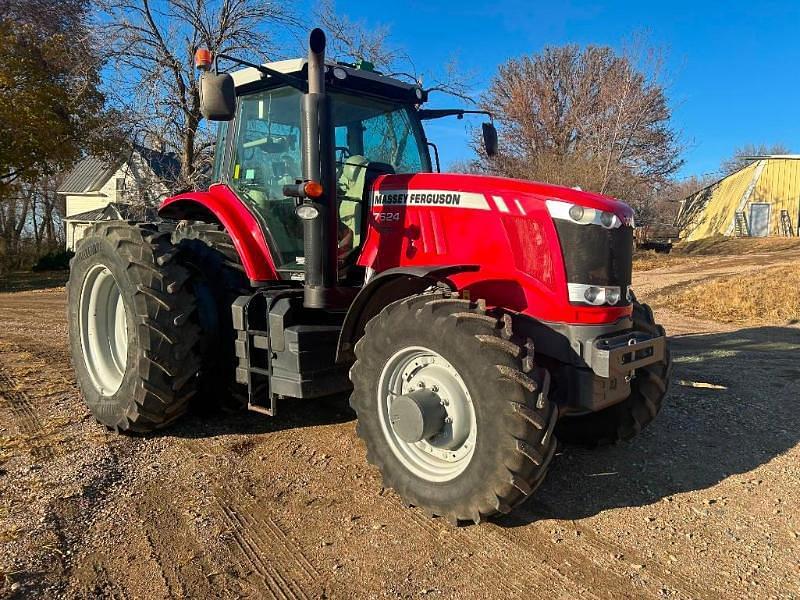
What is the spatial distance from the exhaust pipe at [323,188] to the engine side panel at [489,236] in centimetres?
29

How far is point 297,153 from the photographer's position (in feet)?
14.1

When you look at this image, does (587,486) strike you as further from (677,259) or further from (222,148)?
(677,259)

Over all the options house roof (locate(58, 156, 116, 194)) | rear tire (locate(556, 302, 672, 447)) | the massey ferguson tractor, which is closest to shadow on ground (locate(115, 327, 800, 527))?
rear tire (locate(556, 302, 672, 447))

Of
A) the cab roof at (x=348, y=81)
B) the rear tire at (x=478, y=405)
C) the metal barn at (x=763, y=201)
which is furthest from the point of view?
the metal barn at (x=763, y=201)

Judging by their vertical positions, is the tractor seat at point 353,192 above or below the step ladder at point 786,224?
below

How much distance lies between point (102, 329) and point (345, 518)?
276cm

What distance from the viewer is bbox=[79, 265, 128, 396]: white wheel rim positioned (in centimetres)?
465

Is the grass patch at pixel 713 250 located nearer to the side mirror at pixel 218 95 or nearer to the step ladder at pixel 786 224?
the step ladder at pixel 786 224

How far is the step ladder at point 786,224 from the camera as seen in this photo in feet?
98.7

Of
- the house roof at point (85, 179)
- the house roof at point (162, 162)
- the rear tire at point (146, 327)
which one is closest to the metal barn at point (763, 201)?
the house roof at point (162, 162)

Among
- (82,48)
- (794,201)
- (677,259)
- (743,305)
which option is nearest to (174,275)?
(743,305)

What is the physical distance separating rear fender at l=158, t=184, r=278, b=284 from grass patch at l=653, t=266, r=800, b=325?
8.45 m

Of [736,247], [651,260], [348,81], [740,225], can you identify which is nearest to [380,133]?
[348,81]

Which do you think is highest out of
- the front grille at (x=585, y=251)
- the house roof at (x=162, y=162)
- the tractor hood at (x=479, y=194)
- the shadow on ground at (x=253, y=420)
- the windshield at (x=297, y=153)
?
the house roof at (x=162, y=162)
